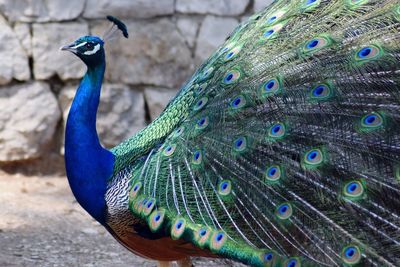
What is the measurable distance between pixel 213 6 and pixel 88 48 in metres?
2.11

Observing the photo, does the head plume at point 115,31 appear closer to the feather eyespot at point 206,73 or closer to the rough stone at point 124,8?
the feather eyespot at point 206,73

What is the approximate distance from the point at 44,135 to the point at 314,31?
2.63m

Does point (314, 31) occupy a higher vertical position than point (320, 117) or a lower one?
higher

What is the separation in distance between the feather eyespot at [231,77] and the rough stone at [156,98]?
2.24m

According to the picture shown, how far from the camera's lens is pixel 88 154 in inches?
115

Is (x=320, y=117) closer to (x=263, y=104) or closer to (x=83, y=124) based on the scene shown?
(x=263, y=104)

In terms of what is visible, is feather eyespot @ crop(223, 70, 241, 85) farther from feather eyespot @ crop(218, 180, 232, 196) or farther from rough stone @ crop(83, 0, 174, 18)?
rough stone @ crop(83, 0, 174, 18)

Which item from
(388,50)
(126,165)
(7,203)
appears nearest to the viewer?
(388,50)

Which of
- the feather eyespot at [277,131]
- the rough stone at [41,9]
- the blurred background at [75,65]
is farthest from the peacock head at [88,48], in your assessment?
the rough stone at [41,9]

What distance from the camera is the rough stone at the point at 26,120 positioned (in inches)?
191

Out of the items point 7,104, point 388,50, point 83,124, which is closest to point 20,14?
point 7,104

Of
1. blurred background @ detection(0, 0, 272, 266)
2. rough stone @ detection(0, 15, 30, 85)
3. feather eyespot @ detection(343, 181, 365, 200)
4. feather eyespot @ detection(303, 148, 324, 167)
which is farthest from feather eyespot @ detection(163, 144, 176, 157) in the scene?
rough stone @ detection(0, 15, 30, 85)

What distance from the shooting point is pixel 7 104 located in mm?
4840

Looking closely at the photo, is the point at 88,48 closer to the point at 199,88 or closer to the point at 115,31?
the point at 115,31
